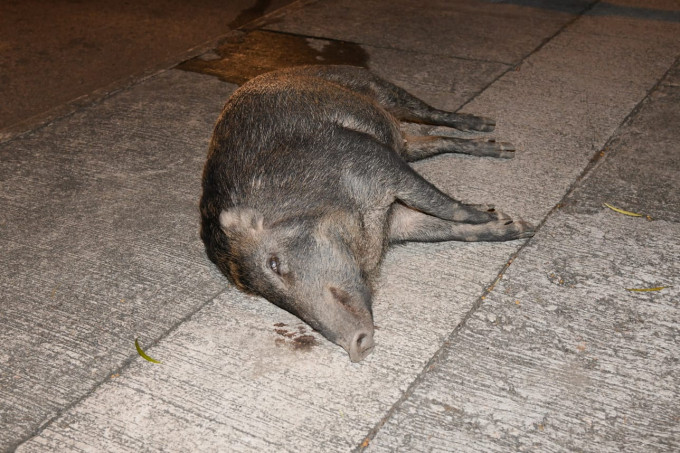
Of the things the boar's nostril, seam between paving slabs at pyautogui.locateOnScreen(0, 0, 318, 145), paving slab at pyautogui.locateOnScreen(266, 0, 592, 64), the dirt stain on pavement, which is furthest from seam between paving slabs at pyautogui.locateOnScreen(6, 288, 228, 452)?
paving slab at pyautogui.locateOnScreen(266, 0, 592, 64)

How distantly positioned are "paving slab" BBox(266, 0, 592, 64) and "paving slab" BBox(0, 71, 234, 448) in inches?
72.7

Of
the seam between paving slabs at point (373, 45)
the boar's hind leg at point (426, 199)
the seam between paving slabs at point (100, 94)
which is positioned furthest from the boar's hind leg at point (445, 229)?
the seam between paving slabs at point (100, 94)

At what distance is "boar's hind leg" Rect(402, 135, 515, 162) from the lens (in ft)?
15.2

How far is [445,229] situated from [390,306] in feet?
2.09

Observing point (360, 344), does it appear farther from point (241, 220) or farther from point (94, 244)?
point (94, 244)

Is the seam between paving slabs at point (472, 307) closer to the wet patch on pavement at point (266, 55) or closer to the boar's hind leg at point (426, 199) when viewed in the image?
the boar's hind leg at point (426, 199)

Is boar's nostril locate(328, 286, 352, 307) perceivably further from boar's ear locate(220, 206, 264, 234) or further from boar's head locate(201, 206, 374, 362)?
boar's ear locate(220, 206, 264, 234)

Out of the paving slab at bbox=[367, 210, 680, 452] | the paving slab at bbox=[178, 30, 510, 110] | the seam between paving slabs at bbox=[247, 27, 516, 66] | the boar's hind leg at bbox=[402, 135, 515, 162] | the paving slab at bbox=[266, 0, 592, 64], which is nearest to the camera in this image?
the paving slab at bbox=[367, 210, 680, 452]

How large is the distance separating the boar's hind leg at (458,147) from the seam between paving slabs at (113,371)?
1.68 m

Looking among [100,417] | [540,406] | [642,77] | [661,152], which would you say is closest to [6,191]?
[100,417]

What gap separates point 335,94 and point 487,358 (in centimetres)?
176

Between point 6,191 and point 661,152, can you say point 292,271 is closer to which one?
point 6,191

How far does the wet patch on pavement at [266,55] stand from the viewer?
20.5ft

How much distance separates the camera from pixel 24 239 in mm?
4148
